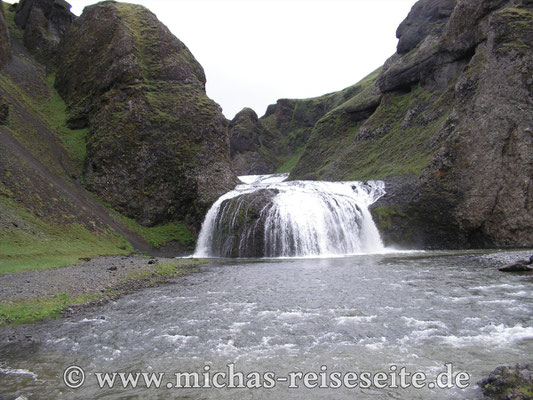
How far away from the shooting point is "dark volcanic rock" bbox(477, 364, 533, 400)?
19.1 ft

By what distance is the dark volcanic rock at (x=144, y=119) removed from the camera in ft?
159

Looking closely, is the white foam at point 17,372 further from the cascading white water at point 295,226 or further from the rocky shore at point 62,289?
the cascading white water at point 295,226

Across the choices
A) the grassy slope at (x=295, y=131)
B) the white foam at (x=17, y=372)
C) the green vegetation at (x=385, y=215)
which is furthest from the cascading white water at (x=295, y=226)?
the grassy slope at (x=295, y=131)

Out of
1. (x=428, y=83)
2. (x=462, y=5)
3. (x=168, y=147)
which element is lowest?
(x=168, y=147)

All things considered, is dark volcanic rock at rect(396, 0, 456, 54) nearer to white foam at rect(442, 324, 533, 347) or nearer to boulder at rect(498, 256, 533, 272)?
boulder at rect(498, 256, 533, 272)

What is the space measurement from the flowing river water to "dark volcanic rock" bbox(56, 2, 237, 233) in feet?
98.9

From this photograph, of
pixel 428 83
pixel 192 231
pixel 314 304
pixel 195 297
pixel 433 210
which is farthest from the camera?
pixel 428 83

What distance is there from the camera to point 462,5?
2026 inches

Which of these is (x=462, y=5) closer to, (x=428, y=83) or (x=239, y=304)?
(x=428, y=83)

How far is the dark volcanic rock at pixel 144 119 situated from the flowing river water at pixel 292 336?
3013 centimetres

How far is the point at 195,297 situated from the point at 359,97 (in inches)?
3164

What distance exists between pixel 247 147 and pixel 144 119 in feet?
261

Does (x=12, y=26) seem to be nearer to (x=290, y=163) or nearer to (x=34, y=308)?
(x=290, y=163)

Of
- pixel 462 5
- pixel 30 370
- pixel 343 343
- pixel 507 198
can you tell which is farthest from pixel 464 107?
pixel 30 370
